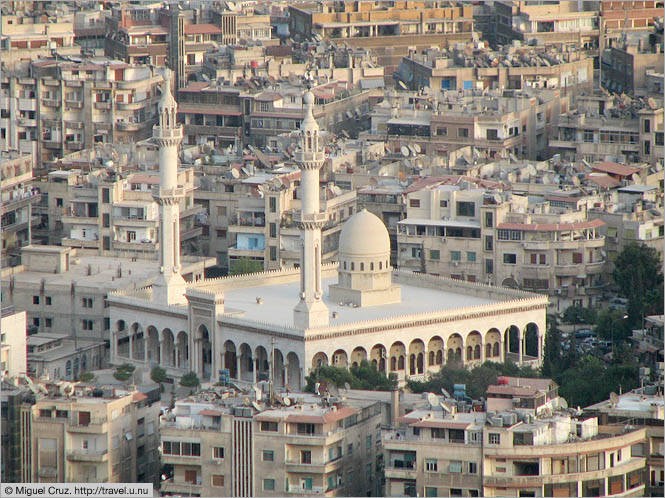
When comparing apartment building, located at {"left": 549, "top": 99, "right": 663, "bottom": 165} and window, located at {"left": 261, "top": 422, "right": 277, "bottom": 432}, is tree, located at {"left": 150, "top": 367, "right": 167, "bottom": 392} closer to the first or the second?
window, located at {"left": 261, "top": 422, "right": 277, "bottom": 432}

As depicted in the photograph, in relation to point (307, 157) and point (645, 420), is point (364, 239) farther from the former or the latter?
point (645, 420)

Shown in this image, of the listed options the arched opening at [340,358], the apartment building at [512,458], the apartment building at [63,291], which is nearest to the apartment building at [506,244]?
the apartment building at [63,291]

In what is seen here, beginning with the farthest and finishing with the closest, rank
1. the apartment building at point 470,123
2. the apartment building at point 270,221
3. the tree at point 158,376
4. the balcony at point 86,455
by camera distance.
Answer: the apartment building at point 470,123, the apartment building at point 270,221, the tree at point 158,376, the balcony at point 86,455

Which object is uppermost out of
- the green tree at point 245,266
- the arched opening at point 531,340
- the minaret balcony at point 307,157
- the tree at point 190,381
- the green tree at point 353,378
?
the minaret balcony at point 307,157

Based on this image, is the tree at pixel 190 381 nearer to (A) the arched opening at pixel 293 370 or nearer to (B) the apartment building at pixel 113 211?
(A) the arched opening at pixel 293 370

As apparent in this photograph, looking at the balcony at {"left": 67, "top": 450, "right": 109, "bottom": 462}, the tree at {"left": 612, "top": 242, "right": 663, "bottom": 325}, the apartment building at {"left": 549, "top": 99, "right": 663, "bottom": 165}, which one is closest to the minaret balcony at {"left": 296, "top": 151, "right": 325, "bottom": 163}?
the tree at {"left": 612, "top": 242, "right": 663, "bottom": 325}

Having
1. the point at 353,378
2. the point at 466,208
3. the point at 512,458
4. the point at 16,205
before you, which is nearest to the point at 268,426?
the point at 512,458

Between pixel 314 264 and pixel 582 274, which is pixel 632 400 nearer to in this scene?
pixel 314 264

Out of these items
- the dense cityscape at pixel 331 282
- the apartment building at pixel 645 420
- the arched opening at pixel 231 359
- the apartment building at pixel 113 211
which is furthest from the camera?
the apartment building at pixel 113 211
